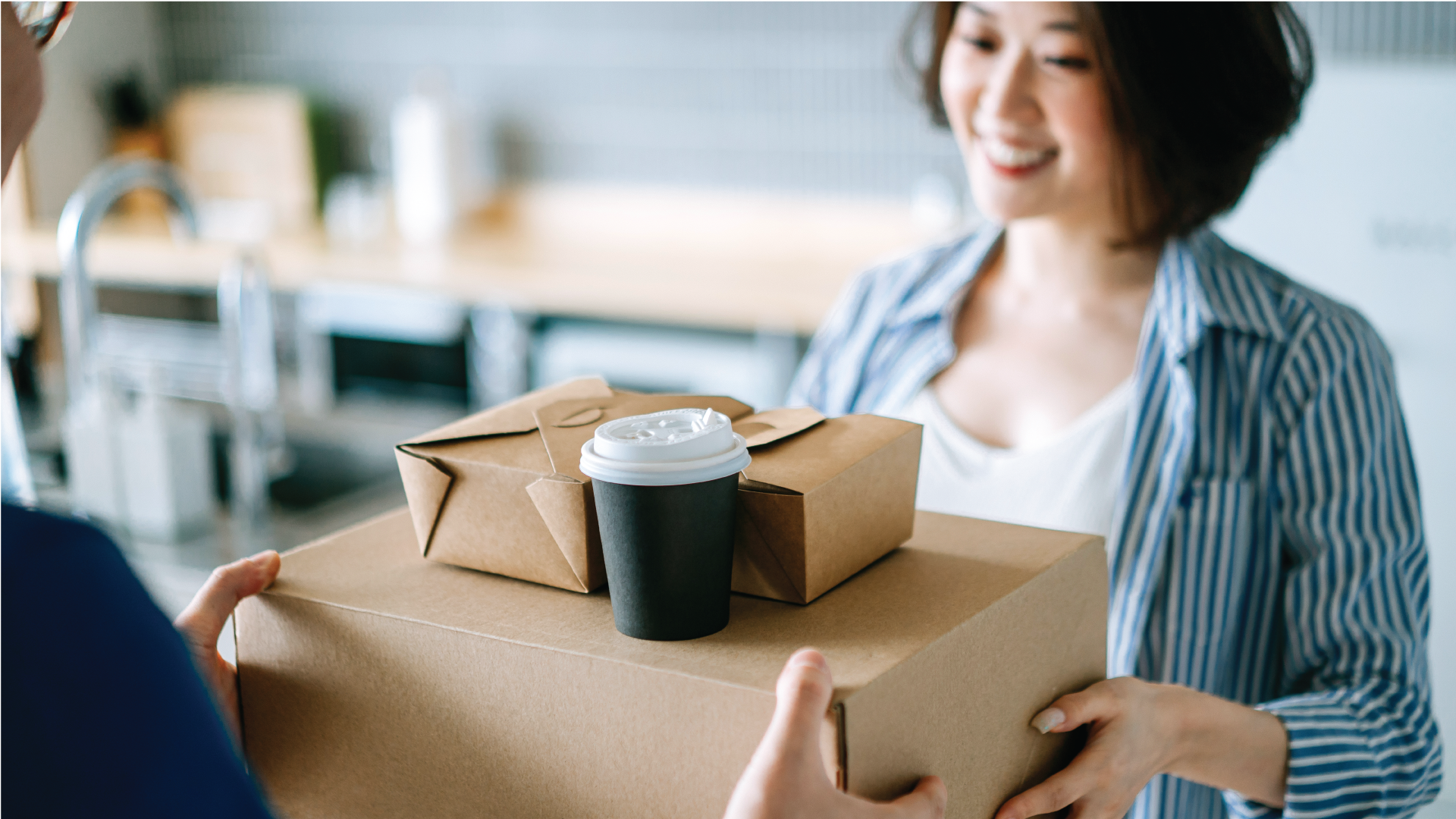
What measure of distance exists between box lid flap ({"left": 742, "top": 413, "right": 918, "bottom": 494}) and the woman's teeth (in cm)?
51

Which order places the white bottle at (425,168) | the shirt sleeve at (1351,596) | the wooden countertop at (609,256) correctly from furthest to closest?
the white bottle at (425,168) < the wooden countertop at (609,256) < the shirt sleeve at (1351,596)

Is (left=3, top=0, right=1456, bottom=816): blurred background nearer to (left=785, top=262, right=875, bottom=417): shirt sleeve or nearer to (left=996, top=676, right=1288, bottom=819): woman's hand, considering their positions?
(left=785, top=262, right=875, bottom=417): shirt sleeve

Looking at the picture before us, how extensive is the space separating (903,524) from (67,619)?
1.46ft

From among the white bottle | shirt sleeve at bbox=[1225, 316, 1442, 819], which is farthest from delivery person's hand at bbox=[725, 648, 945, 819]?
the white bottle

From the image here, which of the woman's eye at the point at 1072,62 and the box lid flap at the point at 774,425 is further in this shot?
the woman's eye at the point at 1072,62

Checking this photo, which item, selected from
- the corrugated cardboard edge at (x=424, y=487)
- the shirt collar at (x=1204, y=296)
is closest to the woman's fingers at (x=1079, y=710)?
the corrugated cardboard edge at (x=424, y=487)

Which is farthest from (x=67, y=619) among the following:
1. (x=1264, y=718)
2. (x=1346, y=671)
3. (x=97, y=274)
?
(x=97, y=274)

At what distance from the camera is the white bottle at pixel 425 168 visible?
143 inches

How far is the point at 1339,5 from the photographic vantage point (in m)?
2.60

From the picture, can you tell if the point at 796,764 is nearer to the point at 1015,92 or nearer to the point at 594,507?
the point at 594,507

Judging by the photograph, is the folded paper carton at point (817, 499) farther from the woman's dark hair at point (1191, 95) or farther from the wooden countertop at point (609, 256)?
the wooden countertop at point (609, 256)

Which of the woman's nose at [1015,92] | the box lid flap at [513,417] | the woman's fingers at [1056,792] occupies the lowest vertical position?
the woman's fingers at [1056,792]

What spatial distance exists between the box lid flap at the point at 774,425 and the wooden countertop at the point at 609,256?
84.0 inches

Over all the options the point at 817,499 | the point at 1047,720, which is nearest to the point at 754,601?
the point at 817,499
